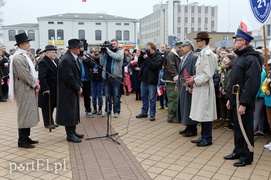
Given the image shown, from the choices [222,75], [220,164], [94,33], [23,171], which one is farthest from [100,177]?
[94,33]

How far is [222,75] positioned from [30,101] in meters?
4.28

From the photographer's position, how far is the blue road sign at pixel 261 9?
4.49 metres

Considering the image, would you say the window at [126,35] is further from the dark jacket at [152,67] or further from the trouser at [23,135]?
the trouser at [23,135]

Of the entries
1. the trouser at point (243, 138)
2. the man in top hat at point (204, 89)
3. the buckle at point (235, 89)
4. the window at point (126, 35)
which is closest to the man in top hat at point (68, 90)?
the man in top hat at point (204, 89)

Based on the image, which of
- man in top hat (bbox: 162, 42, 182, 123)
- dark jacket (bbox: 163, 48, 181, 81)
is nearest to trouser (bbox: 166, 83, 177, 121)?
man in top hat (bbox: 162, 42, 182, 123)

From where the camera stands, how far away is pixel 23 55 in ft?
17.3

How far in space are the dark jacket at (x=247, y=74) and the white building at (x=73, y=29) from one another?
57499mm

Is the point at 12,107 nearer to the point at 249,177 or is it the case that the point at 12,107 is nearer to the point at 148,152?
the point at 148,152

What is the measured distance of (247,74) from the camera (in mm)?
4156

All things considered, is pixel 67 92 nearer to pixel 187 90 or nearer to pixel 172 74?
pixel 187 90

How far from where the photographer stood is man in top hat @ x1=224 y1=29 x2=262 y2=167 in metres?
4.11

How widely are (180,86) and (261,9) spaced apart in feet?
7.30

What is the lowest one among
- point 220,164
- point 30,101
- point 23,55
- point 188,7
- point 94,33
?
point 220,164

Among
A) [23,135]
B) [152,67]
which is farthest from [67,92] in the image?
[152,67]
